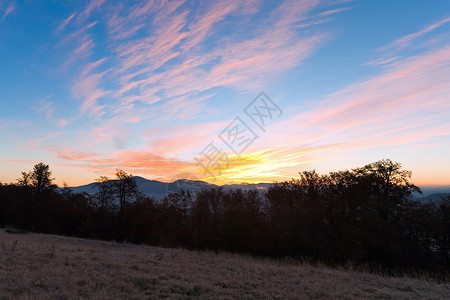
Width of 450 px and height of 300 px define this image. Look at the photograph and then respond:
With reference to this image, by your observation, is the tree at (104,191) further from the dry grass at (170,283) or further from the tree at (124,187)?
the dry grass at (170,283)

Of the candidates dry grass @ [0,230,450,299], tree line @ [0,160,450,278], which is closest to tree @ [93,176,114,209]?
tree line @ [0,160,450,278]

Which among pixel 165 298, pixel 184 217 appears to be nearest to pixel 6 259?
pixel 165 298

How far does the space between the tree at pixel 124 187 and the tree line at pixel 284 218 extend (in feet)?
0.53

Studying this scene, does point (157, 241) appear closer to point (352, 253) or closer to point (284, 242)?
point (284, 242)

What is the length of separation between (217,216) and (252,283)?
151 ft

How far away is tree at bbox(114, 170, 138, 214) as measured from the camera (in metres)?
A: 39.8

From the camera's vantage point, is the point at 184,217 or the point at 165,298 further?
the point at 184,217

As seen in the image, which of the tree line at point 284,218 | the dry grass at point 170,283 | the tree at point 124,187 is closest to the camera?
the dry grass at point 170,283

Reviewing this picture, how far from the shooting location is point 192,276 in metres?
9.62

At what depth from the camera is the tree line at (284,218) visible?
32.2m

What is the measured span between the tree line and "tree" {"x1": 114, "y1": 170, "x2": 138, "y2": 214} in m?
0.16

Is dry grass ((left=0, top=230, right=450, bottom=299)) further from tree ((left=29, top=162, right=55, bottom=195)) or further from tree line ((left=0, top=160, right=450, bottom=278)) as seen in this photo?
tree ((left=29, top=162, right=55, bottom=195))

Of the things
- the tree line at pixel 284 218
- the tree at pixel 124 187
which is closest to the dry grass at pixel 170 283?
the tree line at pixel 284 218

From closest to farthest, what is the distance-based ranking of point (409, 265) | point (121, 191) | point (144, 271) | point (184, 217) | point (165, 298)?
point (165, 298) → point (144, 271) → point (409, 265) → point (121, 191) → point (184, 217)
